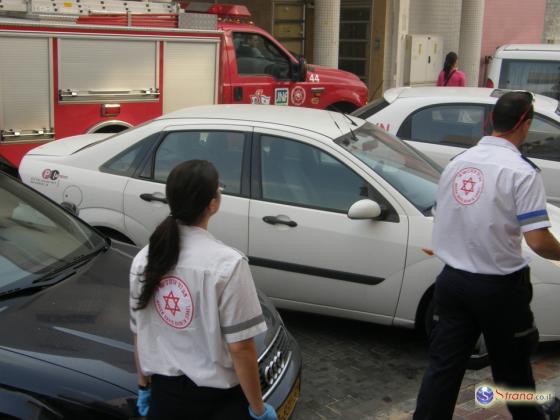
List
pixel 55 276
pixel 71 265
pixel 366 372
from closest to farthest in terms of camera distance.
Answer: pixel 55 276
pixel 71 265
pixel 366 372

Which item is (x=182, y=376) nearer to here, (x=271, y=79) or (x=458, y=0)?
(x=271, y=79)

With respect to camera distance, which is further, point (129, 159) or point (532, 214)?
point (129, 159)

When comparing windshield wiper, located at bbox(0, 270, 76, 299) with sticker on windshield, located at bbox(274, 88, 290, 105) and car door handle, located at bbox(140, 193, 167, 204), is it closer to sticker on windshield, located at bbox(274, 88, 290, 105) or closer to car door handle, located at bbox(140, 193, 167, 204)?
car door handle, located at bbox(140, 193, 167, 204)

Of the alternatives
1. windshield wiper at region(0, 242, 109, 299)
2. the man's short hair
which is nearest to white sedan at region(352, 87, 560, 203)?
the man's short hair

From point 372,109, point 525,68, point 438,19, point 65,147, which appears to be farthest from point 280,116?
point 438,19

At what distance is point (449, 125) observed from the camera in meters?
7.10

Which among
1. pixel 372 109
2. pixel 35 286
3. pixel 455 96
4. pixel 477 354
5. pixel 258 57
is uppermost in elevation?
pixel 258 57

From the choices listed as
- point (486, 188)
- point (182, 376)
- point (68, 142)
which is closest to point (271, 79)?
point (68, 142)

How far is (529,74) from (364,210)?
616cm

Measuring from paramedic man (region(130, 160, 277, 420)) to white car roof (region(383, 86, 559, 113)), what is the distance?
511cm

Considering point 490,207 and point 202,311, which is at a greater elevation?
point 490,207

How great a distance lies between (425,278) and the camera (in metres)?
4.57

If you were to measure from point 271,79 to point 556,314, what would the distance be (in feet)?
20.2

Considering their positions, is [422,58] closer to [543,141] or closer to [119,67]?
[119,67]
